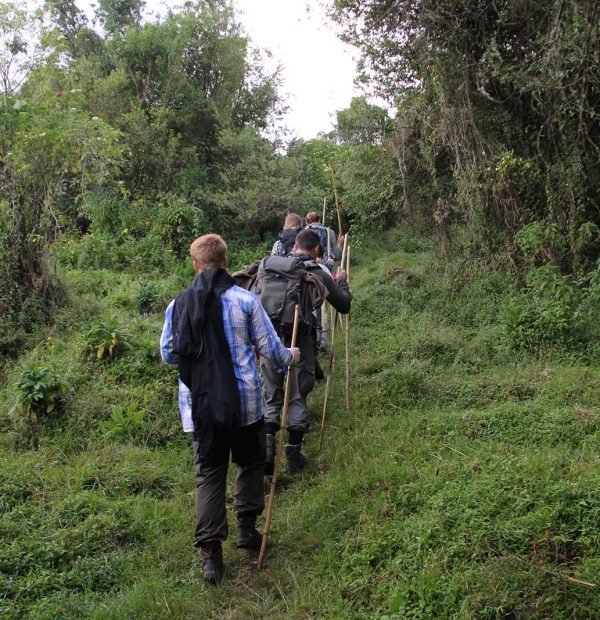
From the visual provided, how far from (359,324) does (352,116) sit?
505 cm

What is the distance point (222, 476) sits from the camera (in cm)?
395

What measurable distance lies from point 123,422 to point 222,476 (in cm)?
223

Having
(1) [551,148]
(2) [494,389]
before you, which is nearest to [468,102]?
(1) [551,148]

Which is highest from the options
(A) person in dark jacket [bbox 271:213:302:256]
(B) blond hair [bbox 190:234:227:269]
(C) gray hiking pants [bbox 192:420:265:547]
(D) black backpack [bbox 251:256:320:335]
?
(A) person in dark jacket [bbox 271:213:302:256]

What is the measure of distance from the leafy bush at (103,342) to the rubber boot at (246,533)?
333 centimetres

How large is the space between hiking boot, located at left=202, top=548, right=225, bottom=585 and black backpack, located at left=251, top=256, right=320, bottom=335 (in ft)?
6.96

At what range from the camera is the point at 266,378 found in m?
5.64

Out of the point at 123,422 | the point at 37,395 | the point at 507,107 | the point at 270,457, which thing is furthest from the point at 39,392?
the point at 507,107

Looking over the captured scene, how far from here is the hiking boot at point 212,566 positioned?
388 cm

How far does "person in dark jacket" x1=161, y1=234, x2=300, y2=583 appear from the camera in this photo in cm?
382

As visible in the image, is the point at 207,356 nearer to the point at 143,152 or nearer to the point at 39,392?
the point at 39,392

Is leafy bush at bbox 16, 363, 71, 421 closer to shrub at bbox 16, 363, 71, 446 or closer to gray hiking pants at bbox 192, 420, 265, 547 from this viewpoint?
shrub at bbox 16, 363, 71, 446

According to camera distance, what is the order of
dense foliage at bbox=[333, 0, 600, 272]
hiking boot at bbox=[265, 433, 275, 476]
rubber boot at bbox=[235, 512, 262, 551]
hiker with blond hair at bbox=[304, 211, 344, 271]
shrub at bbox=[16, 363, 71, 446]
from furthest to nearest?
hiker with blond hair at bbox=[304, 211, 344, 271] → dense foliage at bbox=[333, 0, 600, 272] → shrub at bbox=[16, 363, 71, 446] → hiking boot at bbox=[265, 433, 275, 476] → rubber boot at bbox=[235, 512, 262, 551]

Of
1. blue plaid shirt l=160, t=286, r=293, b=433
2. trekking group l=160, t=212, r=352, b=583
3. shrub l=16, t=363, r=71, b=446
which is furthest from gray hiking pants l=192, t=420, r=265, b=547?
shrub l=16, t=363, r=71, b=446
